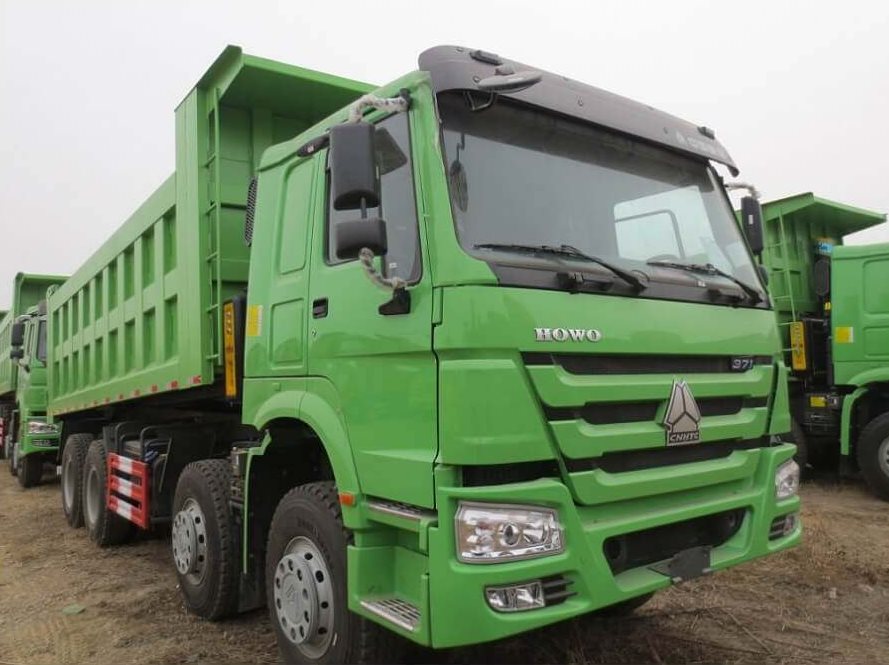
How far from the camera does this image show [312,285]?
3209mm

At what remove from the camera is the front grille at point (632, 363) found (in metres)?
2.55

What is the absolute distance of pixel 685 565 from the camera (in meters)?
2.81

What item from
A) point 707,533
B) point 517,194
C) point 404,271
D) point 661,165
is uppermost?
point 661,165

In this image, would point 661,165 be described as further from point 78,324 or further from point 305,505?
point 78,324

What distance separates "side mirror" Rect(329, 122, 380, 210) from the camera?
8.38 ft

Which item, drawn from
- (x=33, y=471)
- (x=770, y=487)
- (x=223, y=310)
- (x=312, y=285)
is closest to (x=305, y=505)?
(x=312, y=285)

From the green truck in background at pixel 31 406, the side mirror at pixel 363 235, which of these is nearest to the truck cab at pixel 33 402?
the green truck in background at pixel 31 406

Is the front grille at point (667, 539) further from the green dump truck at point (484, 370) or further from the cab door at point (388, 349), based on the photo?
the cab door at point (388, 349)

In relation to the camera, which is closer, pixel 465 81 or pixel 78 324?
pixel 465 81

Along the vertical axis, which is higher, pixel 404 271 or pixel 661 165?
pixel 661 165

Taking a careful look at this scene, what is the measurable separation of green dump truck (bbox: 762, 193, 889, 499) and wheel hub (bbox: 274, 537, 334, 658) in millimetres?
5505

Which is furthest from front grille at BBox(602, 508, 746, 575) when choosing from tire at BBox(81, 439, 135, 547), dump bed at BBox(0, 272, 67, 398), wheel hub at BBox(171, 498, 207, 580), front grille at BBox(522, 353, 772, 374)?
dump bed at BBox(0, 272, 67, 398)

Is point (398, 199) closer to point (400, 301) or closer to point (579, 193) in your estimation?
point (400, 301)

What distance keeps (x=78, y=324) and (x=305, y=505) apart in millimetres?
5706
